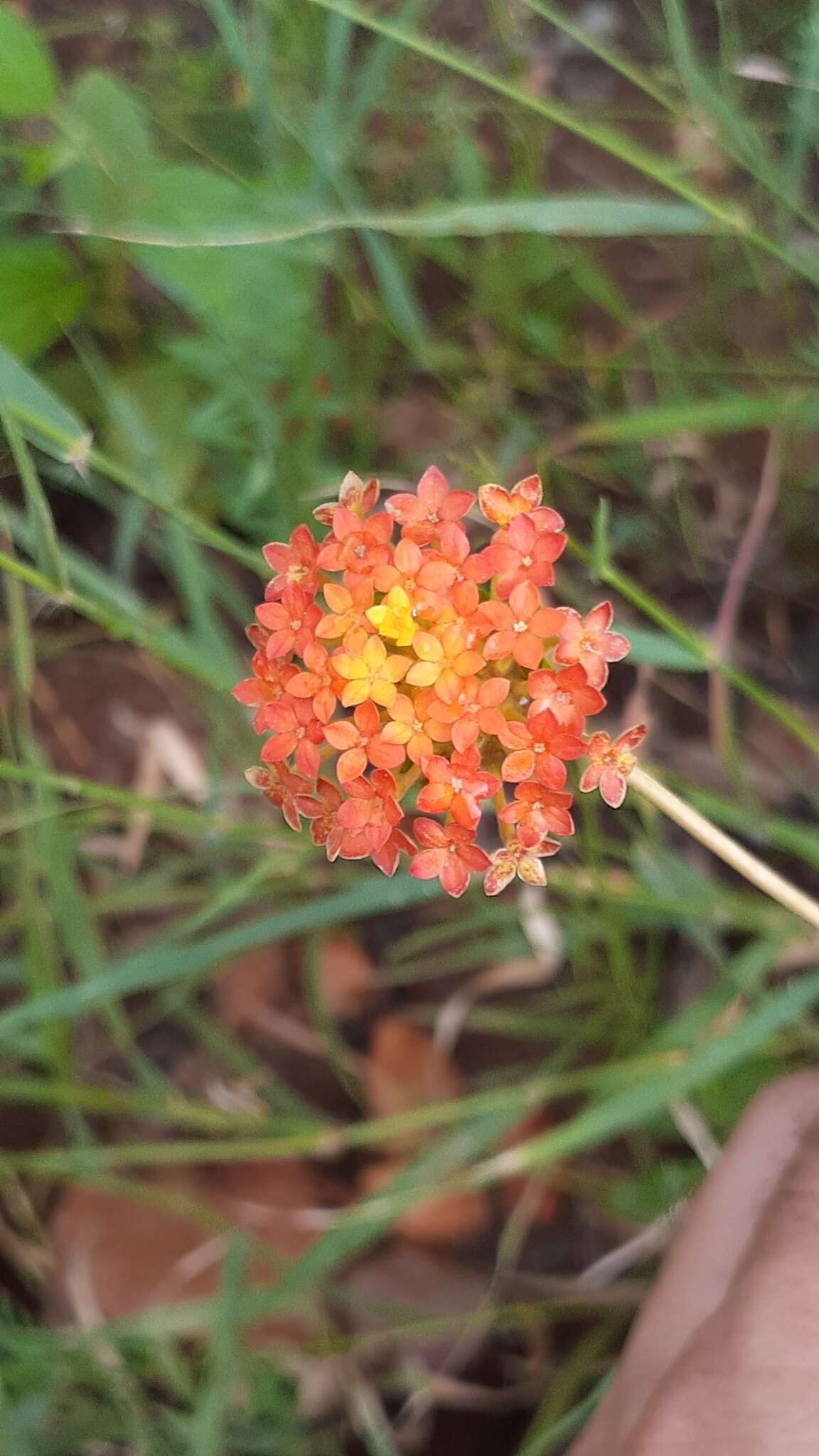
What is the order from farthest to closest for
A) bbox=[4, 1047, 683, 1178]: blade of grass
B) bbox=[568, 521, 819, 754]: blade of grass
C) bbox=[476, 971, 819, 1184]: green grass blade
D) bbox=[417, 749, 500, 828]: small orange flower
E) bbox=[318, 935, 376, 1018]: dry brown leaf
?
bbox=[318, 935, 376, 1018]: dry brown leaf → bbox=[4, 1047, 683, 1178]: blade of grass → bbox=[476, 971, 819, 1184]: green grass blade → bbox=[568, 521, 819, 754]: blade of grass → bbox=[417, 749, 500, 828]: small orange flower


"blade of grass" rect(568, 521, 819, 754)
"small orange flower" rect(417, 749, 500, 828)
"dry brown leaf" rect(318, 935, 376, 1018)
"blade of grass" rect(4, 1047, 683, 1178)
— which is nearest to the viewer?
"small orange flower" rect(417, 749, 500, 828)

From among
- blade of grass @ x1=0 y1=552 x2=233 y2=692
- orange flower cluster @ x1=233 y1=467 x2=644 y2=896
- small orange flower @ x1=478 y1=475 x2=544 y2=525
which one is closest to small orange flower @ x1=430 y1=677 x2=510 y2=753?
orange flower cluster @ x1=233 y1=467 x2=644 y2=896

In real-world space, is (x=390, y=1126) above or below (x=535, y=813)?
below

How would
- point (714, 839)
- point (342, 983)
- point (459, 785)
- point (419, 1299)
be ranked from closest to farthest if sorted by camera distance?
1. point (459, 785)
2. point (714, 839)
3. point (419, 1299)
4. point (342, 983)

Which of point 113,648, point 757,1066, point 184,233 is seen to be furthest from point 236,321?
point 757,1066

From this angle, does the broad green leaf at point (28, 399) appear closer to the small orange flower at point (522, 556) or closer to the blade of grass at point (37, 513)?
the blade of grass at point (37, 513)

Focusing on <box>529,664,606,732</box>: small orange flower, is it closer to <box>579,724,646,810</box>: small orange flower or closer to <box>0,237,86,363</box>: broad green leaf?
<box>579,724,646,810</box>: small orange flower

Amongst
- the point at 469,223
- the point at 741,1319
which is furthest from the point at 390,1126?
the point at 469,223

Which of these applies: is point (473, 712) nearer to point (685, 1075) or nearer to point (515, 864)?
point (515, 864)
